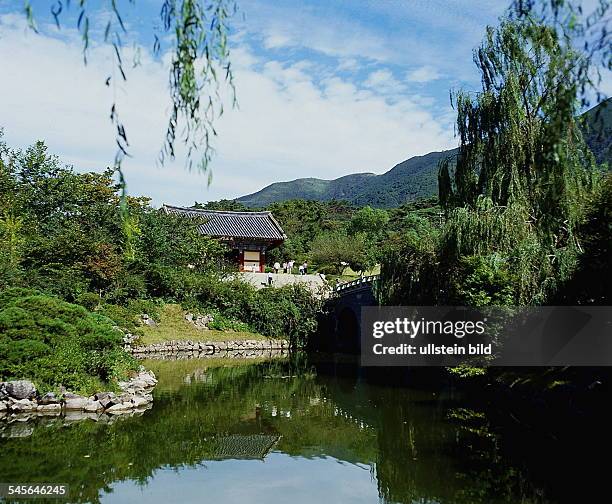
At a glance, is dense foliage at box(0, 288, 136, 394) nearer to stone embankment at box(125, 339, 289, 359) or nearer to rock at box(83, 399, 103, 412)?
rock at box(83, 399, 103, 412)

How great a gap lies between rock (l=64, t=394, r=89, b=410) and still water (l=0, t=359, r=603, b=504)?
25.9 inches

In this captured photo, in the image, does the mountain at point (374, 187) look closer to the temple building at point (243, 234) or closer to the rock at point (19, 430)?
the temple building at point (243, 234)

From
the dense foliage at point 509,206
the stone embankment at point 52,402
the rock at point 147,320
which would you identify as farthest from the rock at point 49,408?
the rock at point 147,320

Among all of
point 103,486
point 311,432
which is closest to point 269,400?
point 311,432

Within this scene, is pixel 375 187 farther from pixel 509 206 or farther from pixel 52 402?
pixel 52 402

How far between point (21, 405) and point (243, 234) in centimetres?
1913

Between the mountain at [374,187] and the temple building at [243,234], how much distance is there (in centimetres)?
4190

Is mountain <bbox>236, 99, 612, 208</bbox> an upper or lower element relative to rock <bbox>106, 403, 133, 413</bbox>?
upper

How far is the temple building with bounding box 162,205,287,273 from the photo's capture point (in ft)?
96.6

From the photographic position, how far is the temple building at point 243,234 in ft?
96.6

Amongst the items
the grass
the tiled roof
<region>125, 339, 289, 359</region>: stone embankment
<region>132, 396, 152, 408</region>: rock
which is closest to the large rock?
<region>132, 396, 152, 408</region>: rock

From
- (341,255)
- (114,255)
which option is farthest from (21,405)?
Result: (341,255)

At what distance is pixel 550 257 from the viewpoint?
11539mm

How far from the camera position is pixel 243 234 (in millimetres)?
29562
